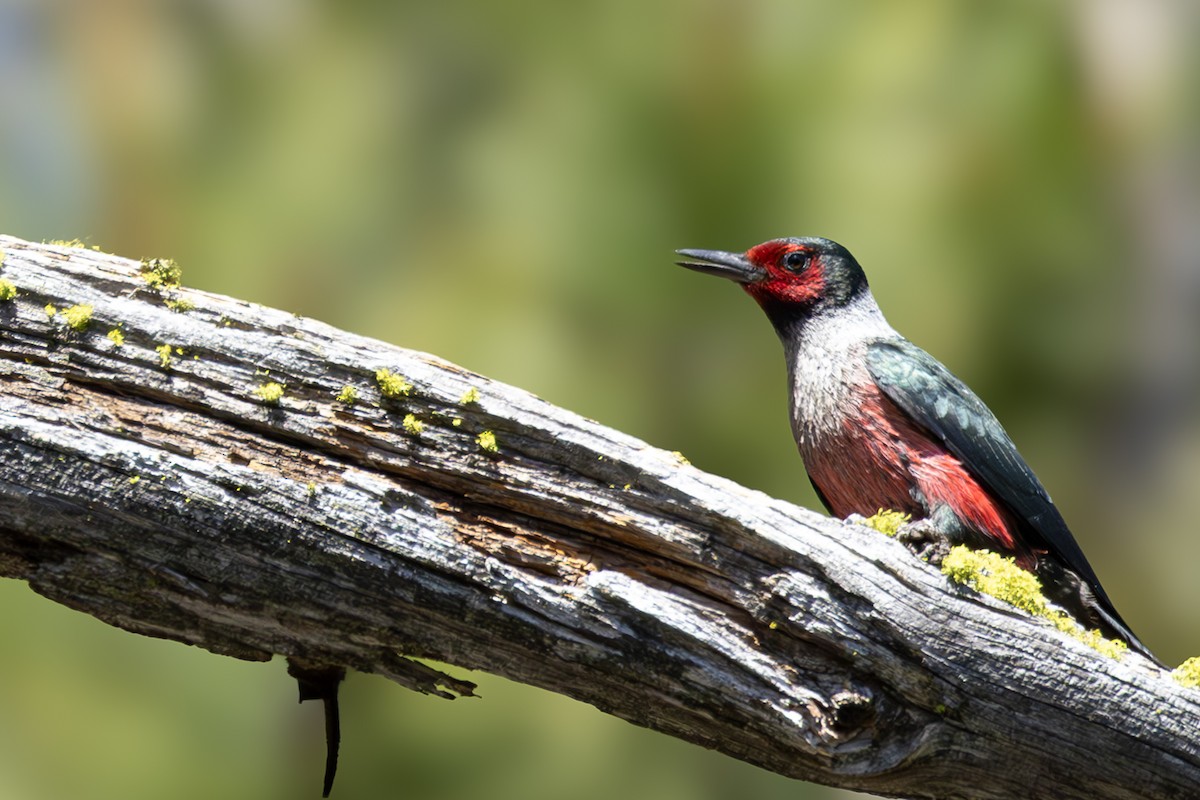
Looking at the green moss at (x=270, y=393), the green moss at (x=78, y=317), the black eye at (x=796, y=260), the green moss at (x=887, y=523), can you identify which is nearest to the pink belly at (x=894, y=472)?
the green moss at (x=887, y=523)

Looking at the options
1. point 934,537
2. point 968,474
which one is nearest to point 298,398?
point 934,537

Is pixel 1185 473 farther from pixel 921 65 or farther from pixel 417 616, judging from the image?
pixel 417 616

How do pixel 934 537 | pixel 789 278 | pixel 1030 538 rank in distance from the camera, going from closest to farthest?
1. pixel 934 537
2. pixel 1030 538
3. pixel 789 278

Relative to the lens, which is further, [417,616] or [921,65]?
[921,65]

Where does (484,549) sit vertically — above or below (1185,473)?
below

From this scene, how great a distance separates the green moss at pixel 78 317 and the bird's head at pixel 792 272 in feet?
7.31

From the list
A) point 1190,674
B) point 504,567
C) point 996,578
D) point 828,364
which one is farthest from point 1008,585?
point 828,364

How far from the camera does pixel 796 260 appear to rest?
13.9 ft

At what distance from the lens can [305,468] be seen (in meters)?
2.57

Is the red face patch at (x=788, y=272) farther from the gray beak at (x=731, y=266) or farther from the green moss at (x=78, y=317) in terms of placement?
the green moss at (x=78, y=317)

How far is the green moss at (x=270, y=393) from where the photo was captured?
2.56 m

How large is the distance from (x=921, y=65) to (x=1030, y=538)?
3601 millimetres

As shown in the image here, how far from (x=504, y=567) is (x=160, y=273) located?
43.8 inches

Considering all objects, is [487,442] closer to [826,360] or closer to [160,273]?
[160,273]
